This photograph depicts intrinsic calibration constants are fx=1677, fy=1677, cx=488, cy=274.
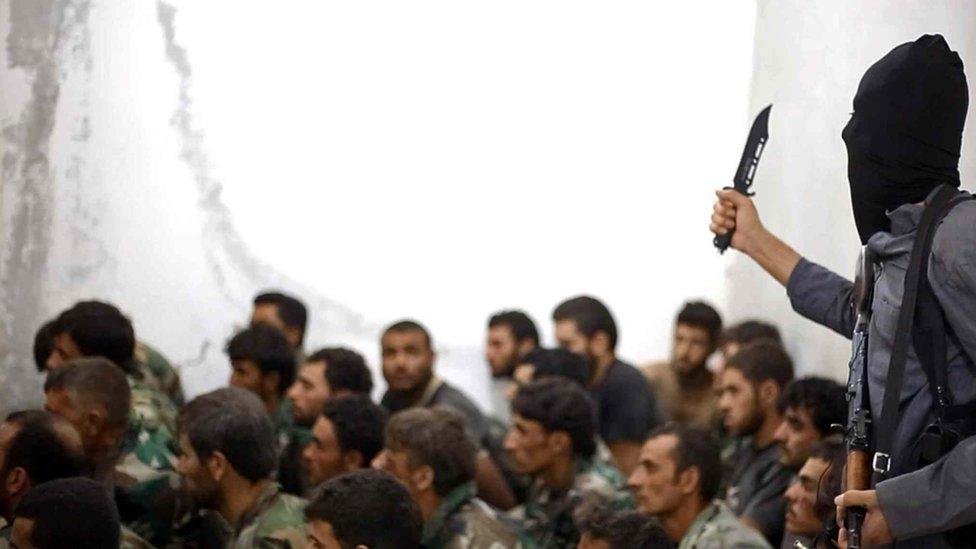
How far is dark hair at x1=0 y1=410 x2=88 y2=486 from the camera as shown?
3992 mm

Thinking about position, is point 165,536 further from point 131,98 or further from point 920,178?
point 920,178

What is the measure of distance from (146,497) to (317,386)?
1282mm

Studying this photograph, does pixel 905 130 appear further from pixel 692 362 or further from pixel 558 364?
pixel 692 362

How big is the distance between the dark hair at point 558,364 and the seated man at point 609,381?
0.56 feet

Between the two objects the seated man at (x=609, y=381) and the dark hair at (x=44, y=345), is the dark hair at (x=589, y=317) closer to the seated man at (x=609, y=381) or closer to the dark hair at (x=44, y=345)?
the seated man at (x=609, y=381)

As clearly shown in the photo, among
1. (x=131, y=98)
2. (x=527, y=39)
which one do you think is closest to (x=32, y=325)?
(x=131, y=98)

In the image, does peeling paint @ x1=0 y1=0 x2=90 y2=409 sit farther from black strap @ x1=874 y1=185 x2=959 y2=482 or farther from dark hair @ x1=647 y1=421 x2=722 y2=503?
black strap @ x1=874 y1=185 x2=959 y2=482

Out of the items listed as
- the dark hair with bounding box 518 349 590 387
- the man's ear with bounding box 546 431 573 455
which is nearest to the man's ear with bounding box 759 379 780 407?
the man's ear with bounding box 546 431 573 455

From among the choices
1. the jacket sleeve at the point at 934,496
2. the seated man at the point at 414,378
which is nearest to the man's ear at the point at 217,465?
the seated man at the point at 414,378

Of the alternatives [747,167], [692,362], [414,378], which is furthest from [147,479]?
[692,362]

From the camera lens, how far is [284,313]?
6.68 meters

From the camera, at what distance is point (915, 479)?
2480 mm

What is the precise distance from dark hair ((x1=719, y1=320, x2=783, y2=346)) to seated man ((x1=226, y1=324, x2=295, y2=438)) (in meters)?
1.64

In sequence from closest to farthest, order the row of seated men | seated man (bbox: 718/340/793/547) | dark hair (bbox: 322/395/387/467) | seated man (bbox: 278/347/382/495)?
the row of seated men → dark hair (bbox: 322/395/387/467) → seated man (bbox: 718/340/793/547) → seated man (bbox: 278/347/382/495)
